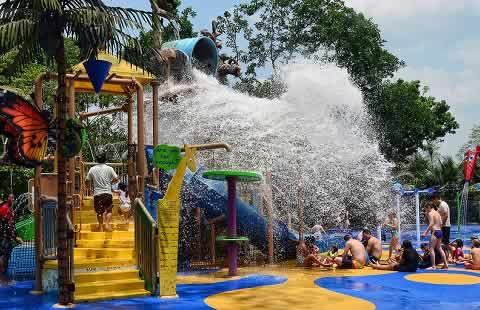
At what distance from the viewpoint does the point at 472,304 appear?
8.38m

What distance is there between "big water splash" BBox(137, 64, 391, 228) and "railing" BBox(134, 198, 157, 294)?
16.9 feet

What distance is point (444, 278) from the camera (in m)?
11.1

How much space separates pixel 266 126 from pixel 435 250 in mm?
5542

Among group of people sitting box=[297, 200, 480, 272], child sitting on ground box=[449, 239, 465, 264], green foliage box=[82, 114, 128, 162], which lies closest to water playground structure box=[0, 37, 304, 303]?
group of people sitting box=[297, 200, 480, 272]

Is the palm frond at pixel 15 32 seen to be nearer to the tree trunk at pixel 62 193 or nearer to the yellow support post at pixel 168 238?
the tree trunk at pixel 62 193

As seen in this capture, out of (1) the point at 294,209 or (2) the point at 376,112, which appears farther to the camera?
(2) the point at 376,112

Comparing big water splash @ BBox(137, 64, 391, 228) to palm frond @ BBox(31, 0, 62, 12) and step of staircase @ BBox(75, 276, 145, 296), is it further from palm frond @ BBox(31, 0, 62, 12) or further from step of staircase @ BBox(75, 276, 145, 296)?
palm frond @ BBox(31, 0, 62, 12)

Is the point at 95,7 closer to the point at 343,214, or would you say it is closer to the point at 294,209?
the point at 294,209

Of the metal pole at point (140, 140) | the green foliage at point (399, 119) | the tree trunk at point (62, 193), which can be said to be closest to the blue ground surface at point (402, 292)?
the metal pole at point (140, 140)

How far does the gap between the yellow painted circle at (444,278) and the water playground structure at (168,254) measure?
19 mm

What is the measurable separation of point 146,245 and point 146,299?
2.99 feet

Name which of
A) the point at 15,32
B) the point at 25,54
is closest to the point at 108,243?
the point at 25,54

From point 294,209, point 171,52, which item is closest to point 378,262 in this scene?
point 294,209

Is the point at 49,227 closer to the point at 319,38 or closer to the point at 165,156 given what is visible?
the point at 165,156
